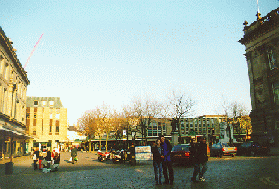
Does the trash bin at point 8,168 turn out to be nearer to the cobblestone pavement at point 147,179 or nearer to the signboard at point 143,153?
the cobblestone pavement at point 147,179

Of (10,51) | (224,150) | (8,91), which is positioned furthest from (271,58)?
(8,91)

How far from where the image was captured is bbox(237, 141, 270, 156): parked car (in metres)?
25.4

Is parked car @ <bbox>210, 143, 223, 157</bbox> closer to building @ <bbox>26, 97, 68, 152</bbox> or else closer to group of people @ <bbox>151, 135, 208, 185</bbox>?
group of people @ <bbox>151, 135, 208, 185</bbox>

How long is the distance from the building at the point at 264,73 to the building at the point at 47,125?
5754 cm

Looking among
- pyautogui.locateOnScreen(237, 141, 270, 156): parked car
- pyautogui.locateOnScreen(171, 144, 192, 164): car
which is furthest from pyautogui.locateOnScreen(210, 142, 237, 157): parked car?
pyautogui.locateOnScreen(171, 144, 192, 164): car

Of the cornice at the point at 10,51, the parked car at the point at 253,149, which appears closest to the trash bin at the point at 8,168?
the cornice at the point at 10,51

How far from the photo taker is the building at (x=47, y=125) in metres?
73.9

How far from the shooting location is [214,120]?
107625 millimetres

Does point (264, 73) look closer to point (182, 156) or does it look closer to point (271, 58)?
point (271, 58)

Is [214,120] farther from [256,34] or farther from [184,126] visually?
[256,34]

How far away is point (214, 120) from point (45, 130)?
231 feet

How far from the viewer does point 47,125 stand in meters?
75.4

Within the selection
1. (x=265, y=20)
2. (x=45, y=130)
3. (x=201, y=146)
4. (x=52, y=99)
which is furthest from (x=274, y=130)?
(x=52, y=99)

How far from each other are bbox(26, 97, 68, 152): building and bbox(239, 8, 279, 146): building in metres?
57.5
